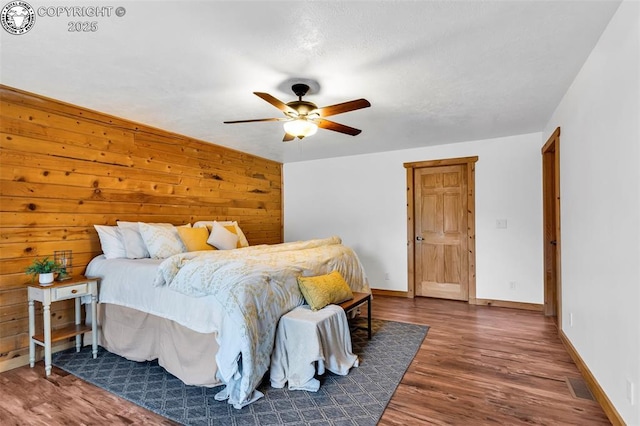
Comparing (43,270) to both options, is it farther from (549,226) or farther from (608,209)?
(549,226)

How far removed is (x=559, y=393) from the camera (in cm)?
223

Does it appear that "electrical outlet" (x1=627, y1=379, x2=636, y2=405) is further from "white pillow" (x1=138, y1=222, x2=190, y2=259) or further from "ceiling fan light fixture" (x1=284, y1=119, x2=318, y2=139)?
"white pillow" (x1=138, y1=222, x2=190, y2=259)

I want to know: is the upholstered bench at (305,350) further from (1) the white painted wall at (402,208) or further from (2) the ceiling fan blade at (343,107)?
(1) the white painted wall at (402,208)

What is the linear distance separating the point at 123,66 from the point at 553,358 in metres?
4.07

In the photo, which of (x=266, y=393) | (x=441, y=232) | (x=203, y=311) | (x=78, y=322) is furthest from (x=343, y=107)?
(x=441, y=232)

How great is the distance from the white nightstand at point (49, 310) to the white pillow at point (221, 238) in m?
1.19

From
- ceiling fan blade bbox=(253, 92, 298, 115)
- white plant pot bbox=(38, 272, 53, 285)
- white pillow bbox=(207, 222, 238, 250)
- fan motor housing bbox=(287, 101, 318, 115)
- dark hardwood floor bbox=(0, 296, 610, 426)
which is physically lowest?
dark hardwood floor bbox=(0, 296, 610, 426)

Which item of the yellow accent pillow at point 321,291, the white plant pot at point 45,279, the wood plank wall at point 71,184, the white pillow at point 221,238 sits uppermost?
the wood plank wall at point 71,184

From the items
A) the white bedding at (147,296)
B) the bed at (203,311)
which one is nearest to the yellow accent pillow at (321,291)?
the bed at (203,311)

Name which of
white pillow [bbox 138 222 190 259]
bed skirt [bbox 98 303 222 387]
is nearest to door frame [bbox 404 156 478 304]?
white pillow [bbox 138 222 190 259]

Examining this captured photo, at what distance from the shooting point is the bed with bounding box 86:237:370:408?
2129 mm

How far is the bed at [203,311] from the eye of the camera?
6.98 feet

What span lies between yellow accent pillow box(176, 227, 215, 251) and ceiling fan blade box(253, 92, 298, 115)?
5.93ft

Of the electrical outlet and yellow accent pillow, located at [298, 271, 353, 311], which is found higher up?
yellow accent pillow, located at [298, 271, 353, 311]
